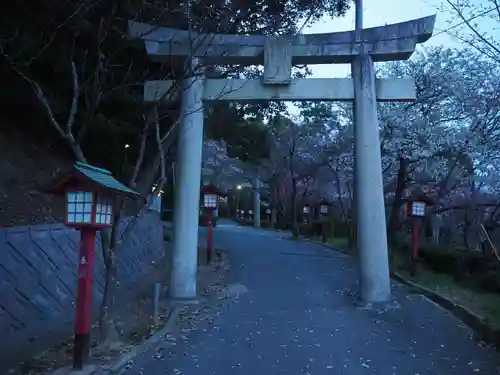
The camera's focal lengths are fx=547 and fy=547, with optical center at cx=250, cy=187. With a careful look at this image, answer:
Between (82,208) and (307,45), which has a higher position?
(307,45)

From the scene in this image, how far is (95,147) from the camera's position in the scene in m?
15.2

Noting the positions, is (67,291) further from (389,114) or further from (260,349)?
(389,114)

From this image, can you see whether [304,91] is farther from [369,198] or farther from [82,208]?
[82,208]

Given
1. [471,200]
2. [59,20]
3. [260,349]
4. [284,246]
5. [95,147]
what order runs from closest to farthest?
[260,349] < [59,20] < [95,147] < [471,200] < [284,246]

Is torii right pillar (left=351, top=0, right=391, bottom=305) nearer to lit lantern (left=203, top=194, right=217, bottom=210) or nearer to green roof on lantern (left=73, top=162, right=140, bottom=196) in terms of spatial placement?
green roof on lantern (left=73, top=162, right=140, bottom=196)

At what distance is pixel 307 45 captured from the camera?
12.2 m

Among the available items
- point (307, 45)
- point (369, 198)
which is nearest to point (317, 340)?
point (369, 198)

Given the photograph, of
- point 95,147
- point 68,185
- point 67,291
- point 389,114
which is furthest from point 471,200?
point 68,185

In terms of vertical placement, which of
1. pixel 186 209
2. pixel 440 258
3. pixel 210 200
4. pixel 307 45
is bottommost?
pixel 440 258

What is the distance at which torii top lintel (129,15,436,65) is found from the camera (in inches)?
464

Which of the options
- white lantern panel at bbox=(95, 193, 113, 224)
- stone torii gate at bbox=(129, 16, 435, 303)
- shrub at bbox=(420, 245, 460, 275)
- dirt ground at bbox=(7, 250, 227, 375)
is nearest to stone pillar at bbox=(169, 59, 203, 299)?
stone torii gate at bbox=(129, 16, 435, 303)

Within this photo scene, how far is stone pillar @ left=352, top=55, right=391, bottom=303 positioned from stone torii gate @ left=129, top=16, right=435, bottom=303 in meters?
0.02

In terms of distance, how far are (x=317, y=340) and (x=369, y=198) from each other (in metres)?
4.23

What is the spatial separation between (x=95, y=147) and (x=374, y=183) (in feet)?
25.6
